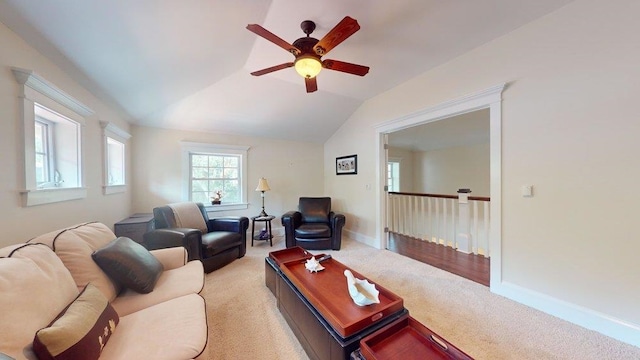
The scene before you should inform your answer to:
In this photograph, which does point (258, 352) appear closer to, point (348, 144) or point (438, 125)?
point (348, 144)

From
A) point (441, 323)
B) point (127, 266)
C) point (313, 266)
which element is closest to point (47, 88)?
point (127, 266)

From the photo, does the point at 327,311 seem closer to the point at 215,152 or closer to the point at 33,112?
the point at 33,112

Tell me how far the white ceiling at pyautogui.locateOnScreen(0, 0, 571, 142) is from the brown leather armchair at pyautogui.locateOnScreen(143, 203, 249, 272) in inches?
62.8

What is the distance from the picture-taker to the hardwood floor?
2750mm

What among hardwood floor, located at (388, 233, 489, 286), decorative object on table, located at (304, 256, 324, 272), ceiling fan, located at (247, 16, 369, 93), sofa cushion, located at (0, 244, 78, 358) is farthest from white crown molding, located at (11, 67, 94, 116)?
hardwood floor, located at (388, 233, 489, 286)

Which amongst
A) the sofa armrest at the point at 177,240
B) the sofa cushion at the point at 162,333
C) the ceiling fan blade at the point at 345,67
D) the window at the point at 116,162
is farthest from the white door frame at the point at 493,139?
the window at the point at 116,162

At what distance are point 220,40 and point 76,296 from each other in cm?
227

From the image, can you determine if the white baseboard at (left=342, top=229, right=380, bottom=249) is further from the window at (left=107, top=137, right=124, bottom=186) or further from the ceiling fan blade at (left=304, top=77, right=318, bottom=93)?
the window at (left=107, top=137, right=124, bottom=186)

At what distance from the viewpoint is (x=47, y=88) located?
67.9 inches

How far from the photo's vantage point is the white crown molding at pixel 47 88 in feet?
4.95

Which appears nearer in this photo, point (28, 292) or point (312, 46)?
point (28, 292)

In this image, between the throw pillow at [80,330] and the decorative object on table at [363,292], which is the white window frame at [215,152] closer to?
the throw pillow at [80,330]

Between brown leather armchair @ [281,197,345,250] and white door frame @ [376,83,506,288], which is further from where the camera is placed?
brown leather armchair @ [281,197,345,250]

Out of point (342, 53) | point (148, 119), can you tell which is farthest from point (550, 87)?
point (148, 119)
